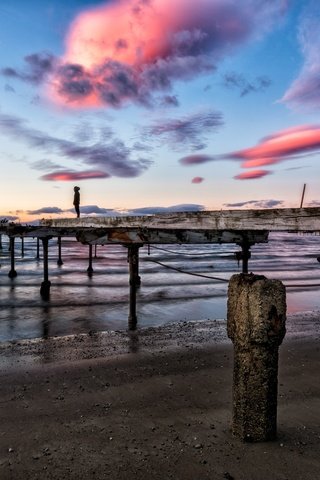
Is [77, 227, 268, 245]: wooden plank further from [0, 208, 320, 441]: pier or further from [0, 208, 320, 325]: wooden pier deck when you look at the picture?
[0, 208, 320, 441]: pier

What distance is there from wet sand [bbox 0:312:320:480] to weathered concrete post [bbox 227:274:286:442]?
0.37 meters

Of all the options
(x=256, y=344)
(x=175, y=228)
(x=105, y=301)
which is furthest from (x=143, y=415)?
(x=105, y=301)

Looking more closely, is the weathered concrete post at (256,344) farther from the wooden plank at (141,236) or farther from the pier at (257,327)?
the wooden plank at (141,236)

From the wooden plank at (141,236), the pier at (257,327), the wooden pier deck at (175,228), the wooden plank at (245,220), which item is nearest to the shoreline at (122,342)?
the wooden pier deck at (175,228)

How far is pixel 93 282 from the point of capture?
19531 mm

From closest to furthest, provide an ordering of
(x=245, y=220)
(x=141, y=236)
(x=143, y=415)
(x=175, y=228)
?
(x=245, y=220), (x=143, y=415), (x=175, y=228), (x=141, y=236)

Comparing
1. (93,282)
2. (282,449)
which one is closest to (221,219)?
(282,449)

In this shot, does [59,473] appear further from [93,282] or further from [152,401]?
[93,282]

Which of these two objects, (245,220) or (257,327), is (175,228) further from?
(257,327)

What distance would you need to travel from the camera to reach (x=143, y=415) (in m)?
4.76

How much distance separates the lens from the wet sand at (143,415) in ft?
12.0

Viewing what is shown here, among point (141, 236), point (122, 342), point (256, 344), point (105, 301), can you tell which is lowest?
point (105, 301)

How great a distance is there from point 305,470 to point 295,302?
1099 centimetres

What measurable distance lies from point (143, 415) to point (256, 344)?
212 centimetres
